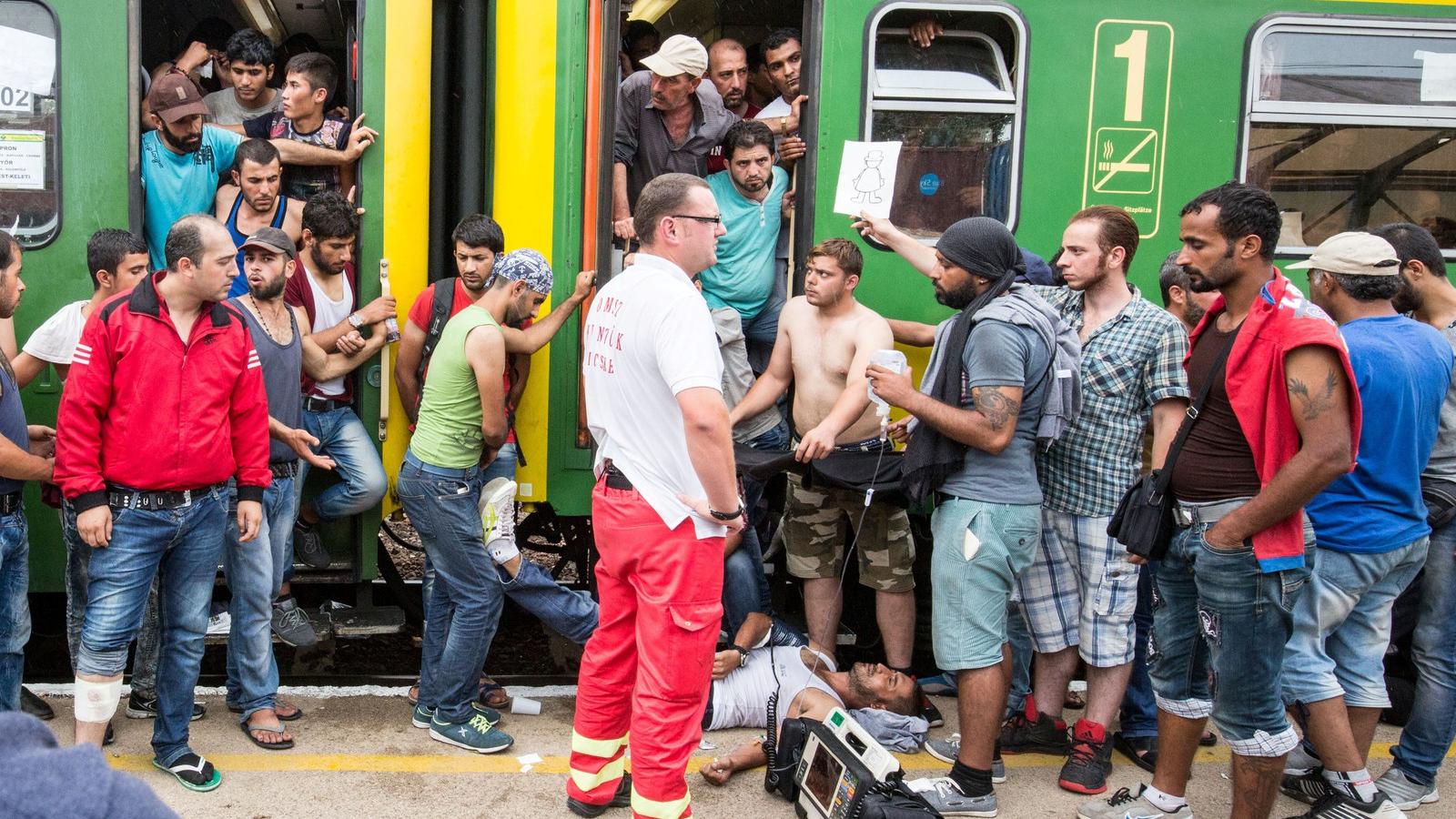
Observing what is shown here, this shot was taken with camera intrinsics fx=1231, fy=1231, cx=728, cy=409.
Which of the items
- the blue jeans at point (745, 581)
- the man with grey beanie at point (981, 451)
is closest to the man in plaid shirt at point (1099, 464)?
the man with grey beanie at point (981, 451)

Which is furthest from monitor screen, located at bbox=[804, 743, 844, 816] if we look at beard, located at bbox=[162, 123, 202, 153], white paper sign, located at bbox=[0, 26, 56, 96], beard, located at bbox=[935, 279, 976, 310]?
white paper sign, located at bbox=[0, 26, 56, 96]

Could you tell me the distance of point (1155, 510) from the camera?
145 inches

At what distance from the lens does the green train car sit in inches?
197

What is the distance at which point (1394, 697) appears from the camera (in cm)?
506

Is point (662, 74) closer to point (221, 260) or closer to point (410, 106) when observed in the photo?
point (410, 106)

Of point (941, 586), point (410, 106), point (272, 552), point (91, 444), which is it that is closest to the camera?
point (91, 444)

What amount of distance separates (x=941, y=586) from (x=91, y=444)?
2.73 m

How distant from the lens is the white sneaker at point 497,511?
4578 mm

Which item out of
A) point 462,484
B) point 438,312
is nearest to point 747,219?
Answer: point 438,312

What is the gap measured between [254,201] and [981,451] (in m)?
3.08

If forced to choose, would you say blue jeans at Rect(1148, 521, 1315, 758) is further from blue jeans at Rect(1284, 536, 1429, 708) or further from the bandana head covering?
the bandana head covering

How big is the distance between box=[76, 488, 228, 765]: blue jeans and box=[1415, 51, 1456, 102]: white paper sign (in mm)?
5065

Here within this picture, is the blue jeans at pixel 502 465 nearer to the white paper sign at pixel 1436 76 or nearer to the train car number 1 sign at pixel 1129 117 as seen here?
the train car number 1 sign at pixel 1129 117

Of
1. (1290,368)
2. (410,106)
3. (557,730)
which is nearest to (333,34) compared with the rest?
(410,106)
